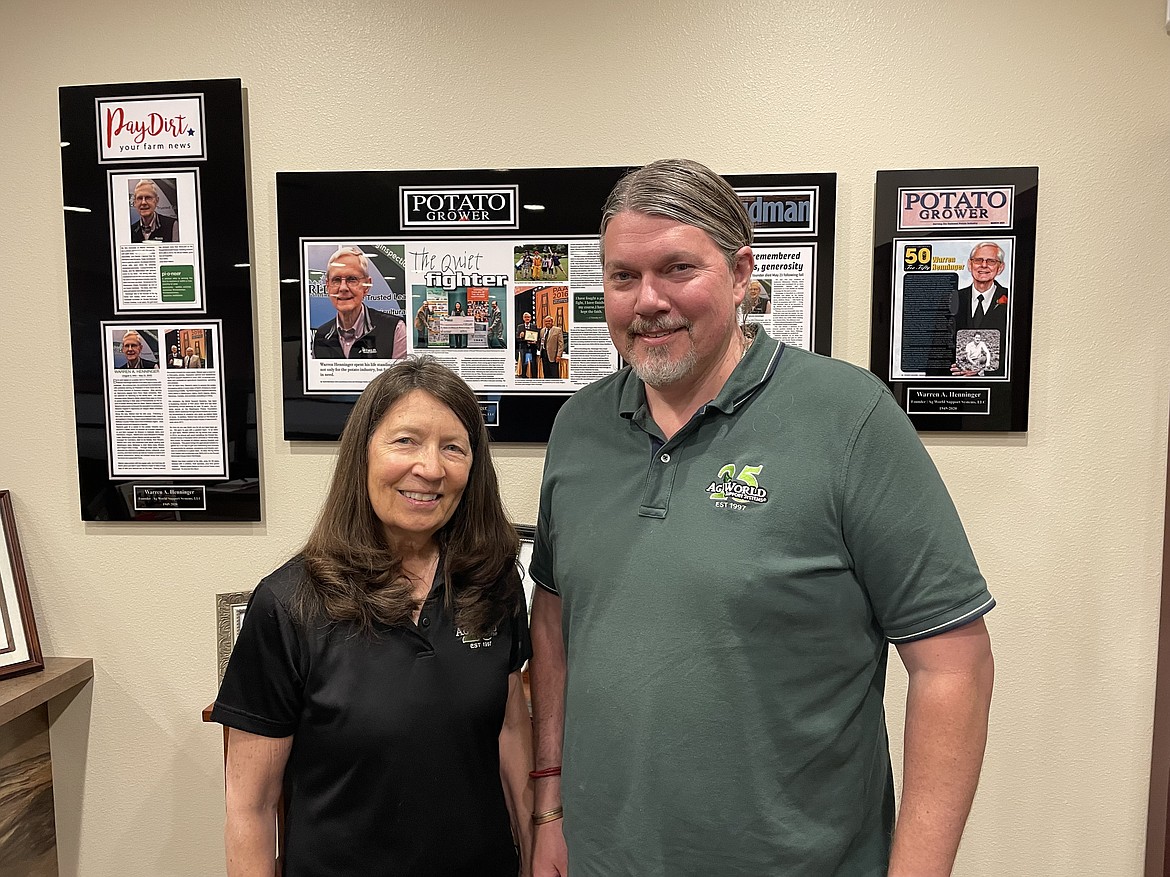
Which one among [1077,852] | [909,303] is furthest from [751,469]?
[1077,852]

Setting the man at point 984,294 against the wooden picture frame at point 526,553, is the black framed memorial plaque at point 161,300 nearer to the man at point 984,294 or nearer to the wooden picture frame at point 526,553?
the wooden picture frame at point 526,553

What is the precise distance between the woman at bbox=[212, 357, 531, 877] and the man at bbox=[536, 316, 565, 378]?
680 mm

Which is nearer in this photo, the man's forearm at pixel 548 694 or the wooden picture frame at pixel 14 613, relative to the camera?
the man's forearm at pixel 548 694

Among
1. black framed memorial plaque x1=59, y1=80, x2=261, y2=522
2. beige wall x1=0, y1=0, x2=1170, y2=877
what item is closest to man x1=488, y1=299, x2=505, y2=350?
beige wall x1=0, y1=0, x2=1170, y2=877

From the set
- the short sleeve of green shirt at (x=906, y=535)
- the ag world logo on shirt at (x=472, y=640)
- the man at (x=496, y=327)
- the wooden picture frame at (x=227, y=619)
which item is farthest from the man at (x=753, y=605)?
the wooden picture frame at (x=227, y=619)

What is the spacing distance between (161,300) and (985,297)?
6.49 feet

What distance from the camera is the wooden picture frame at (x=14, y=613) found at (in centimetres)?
204

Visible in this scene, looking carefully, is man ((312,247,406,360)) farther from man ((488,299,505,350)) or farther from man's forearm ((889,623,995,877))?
man's forearm ((889,623,995,877))

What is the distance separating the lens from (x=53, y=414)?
2.11m

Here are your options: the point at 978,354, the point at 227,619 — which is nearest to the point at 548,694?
the point at 227,619

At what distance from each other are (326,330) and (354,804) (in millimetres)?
1164

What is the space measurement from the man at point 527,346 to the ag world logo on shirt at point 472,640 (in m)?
0.84

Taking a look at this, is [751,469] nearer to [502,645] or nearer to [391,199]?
[502,645]

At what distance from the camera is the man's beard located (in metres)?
1.20
